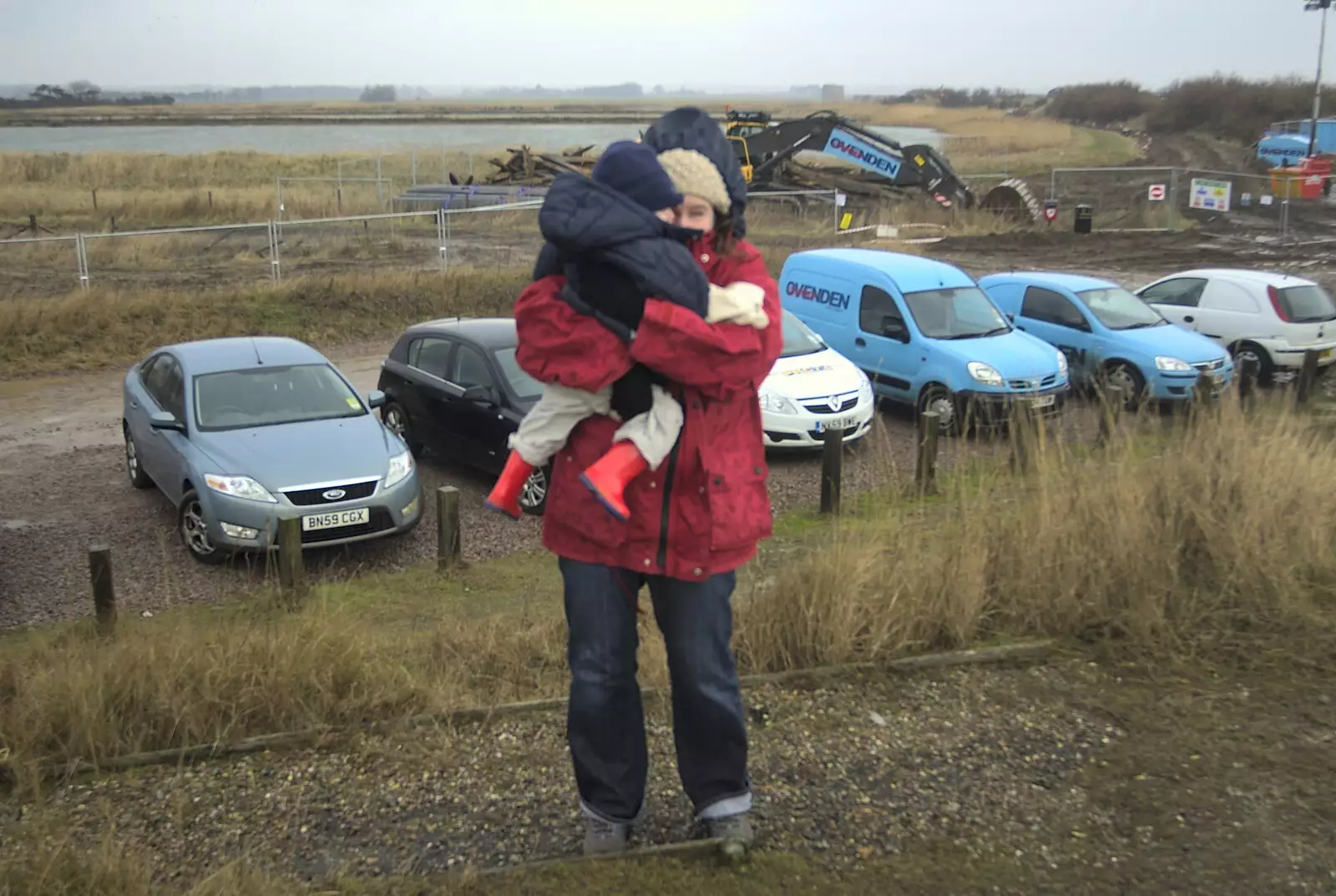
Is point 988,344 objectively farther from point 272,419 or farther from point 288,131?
point 288,131

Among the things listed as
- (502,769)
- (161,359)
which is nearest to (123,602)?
(161,359)

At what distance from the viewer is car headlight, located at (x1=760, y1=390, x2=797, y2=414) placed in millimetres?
12000

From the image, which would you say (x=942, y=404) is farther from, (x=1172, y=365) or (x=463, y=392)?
(x=463, y=392)

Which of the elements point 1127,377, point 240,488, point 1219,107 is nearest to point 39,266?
point 240,488

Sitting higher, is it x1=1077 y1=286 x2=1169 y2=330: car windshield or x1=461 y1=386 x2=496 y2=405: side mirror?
x1=1077 y1=286 x2=1169 y2=330: car windshield

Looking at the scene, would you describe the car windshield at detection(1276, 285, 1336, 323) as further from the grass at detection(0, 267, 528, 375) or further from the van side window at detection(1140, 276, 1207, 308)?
the grass at detection(0, 267, 528, 375)

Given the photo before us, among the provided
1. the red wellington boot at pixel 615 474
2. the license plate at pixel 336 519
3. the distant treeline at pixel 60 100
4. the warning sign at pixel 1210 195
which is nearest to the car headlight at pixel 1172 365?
the license plate at pixel 336 519

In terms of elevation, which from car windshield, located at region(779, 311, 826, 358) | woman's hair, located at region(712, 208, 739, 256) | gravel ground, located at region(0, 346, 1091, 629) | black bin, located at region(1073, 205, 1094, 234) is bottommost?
gravel ground, located at region(0, 346, 1091, 629)

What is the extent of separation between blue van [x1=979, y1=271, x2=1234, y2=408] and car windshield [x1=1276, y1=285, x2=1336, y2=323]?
50.5 inches

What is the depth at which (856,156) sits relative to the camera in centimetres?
3133

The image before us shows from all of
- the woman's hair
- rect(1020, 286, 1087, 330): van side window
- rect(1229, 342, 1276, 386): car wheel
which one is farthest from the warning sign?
the woman's hair

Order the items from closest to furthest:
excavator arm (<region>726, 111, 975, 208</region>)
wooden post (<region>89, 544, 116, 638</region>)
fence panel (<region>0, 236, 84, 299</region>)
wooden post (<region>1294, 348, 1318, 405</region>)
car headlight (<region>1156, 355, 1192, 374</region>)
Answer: wooden post (<region>89, 544, 116, 638</region>), car headlight (<region>1156, 355, 1192, 374</region>), wooden post (<region>1294, 348, 1318, 405</region>), fence panel (<region>0, 236, 84, 299</region>), excavator arm (<region>726, 111, 975, 208</region>)

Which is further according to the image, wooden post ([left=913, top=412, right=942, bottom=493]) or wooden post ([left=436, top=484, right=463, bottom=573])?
wooden post ([left=913, top=412, right=942, bottom=493])

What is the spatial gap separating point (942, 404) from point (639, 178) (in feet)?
34.5
